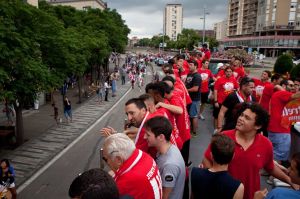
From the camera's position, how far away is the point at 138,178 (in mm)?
2678

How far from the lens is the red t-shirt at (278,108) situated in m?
5.86

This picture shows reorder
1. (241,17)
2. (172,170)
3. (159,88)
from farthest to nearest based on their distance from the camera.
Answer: (241,17) < (159,88) < (172,170)

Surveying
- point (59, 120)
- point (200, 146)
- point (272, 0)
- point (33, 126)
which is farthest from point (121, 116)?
point (272, 0)

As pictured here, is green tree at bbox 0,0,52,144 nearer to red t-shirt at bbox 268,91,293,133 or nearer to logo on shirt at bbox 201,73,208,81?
logo on shirt at bbox 201,73,208,81

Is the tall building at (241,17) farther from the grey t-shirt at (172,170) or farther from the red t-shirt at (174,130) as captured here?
the grey t-shirt at (172,170)

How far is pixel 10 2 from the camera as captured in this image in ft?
40.0

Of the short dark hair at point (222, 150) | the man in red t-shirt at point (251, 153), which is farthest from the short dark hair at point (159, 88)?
the short dark hair at point (222, 150)

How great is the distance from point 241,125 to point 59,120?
1739cm

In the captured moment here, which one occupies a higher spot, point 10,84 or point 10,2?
point 10,2

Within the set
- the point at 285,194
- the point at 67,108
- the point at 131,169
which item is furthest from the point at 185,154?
the point at 67,108

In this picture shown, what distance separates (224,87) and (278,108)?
8.46 feet

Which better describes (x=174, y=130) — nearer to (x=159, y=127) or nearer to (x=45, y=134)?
(x=159, y=127)

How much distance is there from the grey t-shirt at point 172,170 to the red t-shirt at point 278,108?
3.26 meters

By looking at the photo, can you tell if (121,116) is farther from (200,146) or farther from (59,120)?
(200,146)
